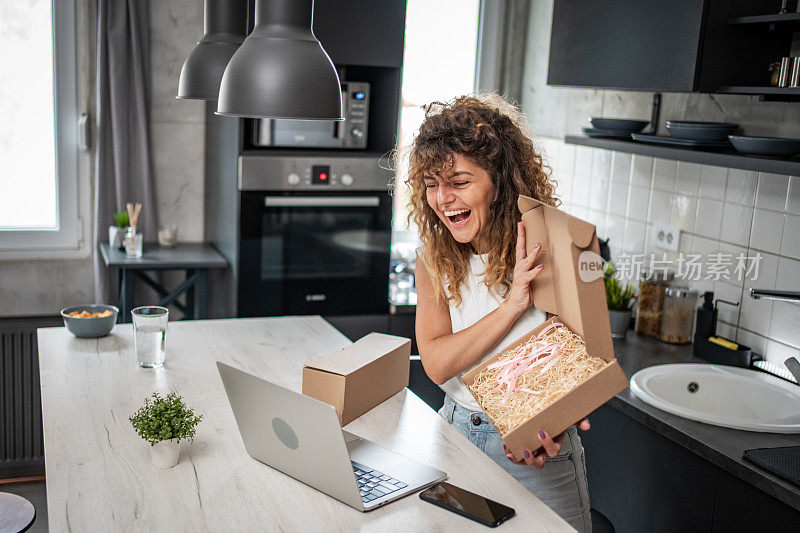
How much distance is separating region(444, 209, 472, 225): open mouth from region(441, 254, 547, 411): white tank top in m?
0.11

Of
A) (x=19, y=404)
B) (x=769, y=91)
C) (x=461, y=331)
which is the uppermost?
(x=769, y=91)

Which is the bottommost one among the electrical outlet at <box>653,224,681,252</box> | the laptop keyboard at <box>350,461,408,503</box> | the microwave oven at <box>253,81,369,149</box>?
the laptop keyboard at <box>350,461,408,503</box>

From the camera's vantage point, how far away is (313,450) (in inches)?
57.2

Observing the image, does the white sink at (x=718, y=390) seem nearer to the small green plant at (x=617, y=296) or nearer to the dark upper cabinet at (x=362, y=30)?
the small green plant at (x=617, y=296)

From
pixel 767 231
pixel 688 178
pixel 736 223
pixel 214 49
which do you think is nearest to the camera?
pixel 214 49

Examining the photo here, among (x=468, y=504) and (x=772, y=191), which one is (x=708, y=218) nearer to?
(x=772, y=191)

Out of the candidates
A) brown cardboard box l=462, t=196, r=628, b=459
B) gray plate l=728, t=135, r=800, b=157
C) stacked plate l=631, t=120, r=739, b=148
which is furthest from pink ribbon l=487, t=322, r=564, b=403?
stacked plate l=631, t=120, r=739, b=148

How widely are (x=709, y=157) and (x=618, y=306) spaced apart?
0.76 m

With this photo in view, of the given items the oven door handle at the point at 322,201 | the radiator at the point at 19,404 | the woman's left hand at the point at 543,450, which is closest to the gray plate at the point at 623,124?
the oven door handle at the point at 322,201

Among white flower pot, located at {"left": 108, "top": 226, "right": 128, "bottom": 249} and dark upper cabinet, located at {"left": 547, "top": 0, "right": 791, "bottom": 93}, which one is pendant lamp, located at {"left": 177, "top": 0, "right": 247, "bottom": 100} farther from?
white flower pot, located at {"left": 108, "top": 226, "right": 128, "bottom": 249}

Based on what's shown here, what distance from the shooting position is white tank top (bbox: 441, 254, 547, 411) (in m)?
1.84

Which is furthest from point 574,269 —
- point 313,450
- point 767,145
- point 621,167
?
point 621,167

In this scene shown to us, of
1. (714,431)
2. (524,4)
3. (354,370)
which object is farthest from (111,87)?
(714,431)

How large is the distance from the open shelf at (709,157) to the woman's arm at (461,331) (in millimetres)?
899
